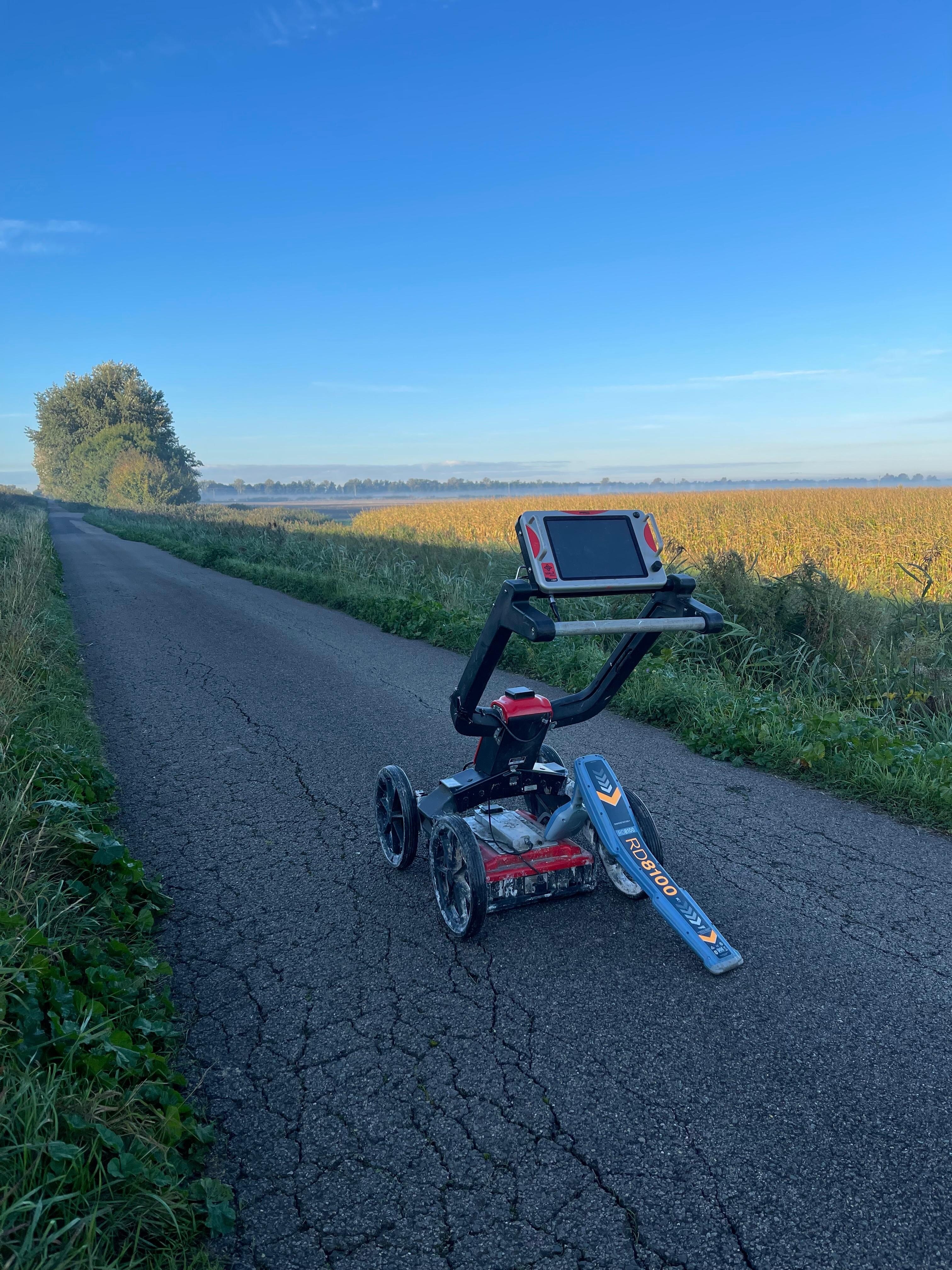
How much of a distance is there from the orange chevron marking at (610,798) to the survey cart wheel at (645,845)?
8cm

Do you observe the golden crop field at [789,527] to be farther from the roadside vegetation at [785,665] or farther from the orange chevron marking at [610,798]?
the orange chevron marking at [610,798]

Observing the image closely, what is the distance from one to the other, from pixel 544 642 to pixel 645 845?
1.03 m

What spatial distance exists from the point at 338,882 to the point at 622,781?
2229mm

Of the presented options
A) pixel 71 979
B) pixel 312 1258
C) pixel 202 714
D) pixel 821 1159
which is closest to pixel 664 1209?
pixel 821 1159

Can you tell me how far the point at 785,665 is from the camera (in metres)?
7.79

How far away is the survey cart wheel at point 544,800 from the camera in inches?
164

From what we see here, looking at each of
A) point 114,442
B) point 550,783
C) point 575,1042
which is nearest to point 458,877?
point 550,783

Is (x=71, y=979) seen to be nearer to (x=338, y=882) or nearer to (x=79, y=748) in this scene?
(x=338, y=882)

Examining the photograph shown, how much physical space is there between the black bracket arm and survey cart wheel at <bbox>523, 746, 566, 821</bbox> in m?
0.38

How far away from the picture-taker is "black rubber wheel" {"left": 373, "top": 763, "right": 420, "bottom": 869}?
13.7ft

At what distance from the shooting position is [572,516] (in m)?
3.12

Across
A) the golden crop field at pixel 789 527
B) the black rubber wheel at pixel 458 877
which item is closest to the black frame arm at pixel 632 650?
the black rubber wheel at pixel 458 877

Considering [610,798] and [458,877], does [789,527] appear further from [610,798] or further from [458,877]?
[458,877]

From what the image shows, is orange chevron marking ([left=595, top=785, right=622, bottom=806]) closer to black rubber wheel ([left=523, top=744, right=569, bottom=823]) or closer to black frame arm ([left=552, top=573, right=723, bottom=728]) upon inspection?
black frame arm ([left=552, top=573, right=723, bottom=728])
